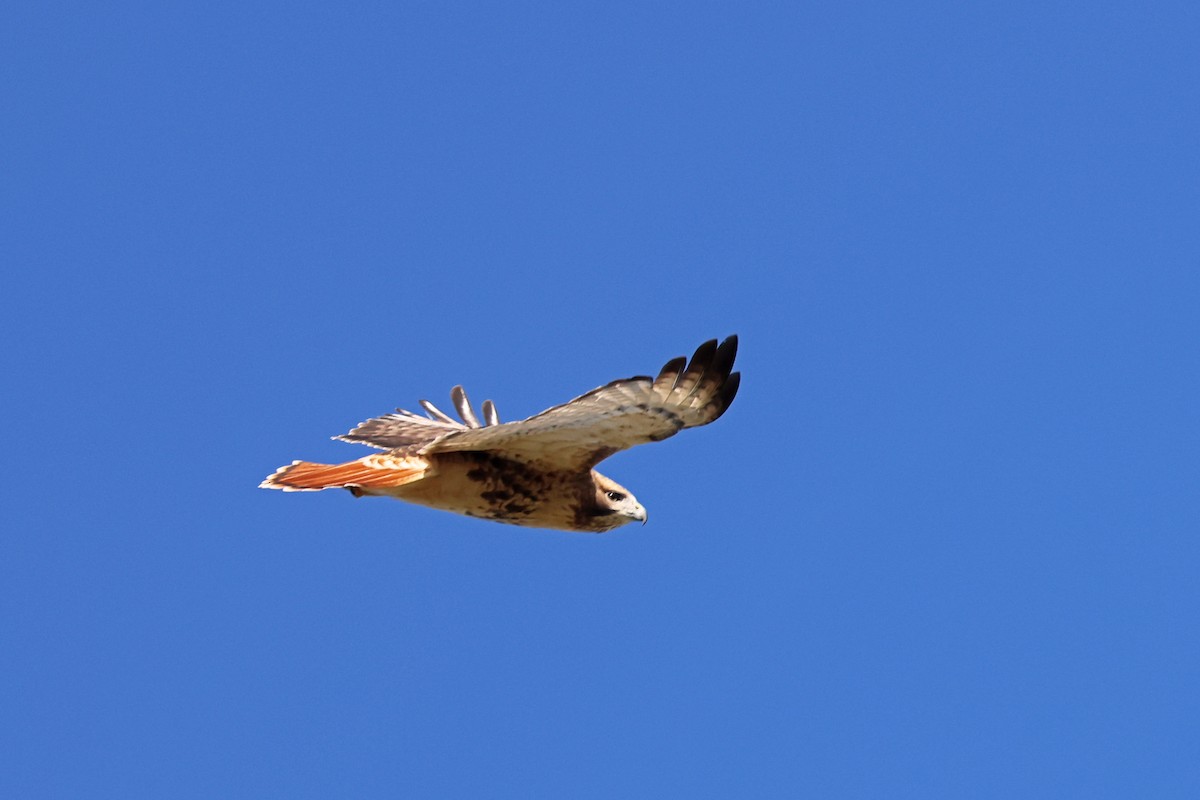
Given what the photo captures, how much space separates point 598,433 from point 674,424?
445 mm

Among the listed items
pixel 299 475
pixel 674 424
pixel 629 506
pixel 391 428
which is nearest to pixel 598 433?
pixel 674 424

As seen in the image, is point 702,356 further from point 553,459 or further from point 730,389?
point 553,459

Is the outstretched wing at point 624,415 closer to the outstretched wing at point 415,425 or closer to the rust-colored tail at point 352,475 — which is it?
the rust-colored tail at point 352,475

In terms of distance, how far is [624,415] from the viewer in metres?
8.38

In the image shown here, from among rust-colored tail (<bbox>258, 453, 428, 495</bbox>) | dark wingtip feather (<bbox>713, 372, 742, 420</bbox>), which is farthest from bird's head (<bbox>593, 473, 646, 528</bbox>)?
dark wingtip feather (<bbox>713, 372, 742, 420</bbox>)

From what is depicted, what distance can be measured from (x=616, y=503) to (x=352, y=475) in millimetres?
1600

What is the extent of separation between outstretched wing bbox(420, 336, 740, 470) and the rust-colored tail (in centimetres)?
18

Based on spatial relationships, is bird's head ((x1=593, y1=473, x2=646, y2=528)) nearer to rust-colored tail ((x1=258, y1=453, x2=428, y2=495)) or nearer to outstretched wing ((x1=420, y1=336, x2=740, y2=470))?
outstretched wing ((x1=420, y1=336, x2=740, y2=470))

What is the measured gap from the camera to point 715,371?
26.8 feet

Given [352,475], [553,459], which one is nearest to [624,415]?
[553,459]

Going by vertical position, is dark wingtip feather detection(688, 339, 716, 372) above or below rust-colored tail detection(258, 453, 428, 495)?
above

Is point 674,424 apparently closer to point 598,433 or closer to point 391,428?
point 598,433

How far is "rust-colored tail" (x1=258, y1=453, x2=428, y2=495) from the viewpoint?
28.8ft

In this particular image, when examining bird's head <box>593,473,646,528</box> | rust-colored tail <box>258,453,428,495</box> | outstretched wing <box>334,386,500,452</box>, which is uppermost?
outstretched wing <box>334,386,500,452</box>
